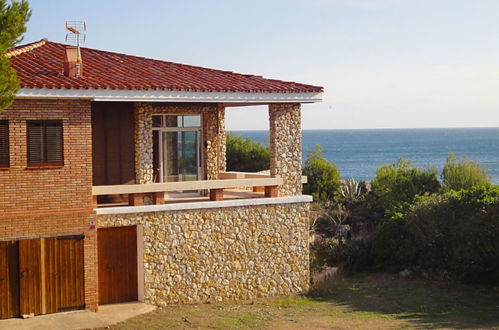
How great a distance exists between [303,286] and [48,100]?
891cm

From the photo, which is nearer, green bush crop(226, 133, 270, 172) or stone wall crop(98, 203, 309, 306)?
stone wall crop(98, 203, 309, 306)

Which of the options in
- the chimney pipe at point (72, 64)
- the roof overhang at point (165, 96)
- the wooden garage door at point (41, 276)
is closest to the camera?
the roof overhang at point (165, 96)

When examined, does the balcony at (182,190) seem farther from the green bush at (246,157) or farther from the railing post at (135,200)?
the green bush at (246,157)

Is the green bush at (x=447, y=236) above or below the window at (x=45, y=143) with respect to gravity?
below

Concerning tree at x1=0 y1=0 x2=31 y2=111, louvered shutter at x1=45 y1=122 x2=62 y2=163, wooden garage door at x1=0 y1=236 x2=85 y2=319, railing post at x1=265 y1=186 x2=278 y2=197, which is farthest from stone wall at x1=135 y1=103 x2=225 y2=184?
tree at x1=0 y1=0 x2=31 y2=111

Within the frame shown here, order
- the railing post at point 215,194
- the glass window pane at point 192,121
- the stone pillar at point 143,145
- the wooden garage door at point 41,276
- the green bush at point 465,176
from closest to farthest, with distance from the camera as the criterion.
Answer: the wooden garage door at point 41,276 < the railing post at point 215,194 < the stone pillar at point 143,145 < the glass window pane at point 192,121 < the green bush at point 465,176

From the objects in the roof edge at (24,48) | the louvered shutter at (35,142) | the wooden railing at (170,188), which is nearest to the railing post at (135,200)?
the wooden railing at (170,188)

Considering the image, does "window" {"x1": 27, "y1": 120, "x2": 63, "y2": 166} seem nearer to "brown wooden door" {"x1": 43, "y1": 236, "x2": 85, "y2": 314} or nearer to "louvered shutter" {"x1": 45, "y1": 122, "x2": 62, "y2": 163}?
"louvered shutter" {"x1": 45, "y1": 122, "x2": 62, "y2": 163}

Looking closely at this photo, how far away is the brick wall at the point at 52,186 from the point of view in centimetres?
1580

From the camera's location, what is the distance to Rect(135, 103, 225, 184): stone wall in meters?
19.1

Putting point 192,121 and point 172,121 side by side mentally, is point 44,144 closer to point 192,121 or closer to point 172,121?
point 172,121

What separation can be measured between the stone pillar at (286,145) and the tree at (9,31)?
27.2 ft

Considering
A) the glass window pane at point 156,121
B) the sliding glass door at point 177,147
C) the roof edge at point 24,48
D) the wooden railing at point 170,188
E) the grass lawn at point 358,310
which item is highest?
the roof edge at point 24,48

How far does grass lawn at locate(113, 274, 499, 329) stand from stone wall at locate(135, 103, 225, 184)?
4098mm
